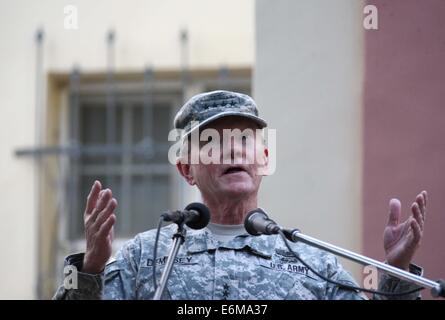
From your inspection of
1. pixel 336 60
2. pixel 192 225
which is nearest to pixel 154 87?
pixel 336 60

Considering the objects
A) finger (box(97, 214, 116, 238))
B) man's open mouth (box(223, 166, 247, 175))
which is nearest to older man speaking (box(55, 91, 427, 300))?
man's open mouth (box(223, 166, 247, 175))

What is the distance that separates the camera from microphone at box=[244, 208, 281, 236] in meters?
2.28

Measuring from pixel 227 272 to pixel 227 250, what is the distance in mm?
88

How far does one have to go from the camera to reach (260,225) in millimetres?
2314

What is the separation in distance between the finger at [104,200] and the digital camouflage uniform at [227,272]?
0.97 ft

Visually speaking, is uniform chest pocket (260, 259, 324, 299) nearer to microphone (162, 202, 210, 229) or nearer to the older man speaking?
the older man speaking

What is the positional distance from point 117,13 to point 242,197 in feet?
9.75

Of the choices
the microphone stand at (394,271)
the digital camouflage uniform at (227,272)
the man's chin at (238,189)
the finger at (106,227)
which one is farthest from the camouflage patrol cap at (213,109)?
the microphone stand at (394,271)

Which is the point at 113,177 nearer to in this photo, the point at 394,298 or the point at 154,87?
the point at 154,87

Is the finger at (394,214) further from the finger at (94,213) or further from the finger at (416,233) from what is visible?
the finger at (94,213)

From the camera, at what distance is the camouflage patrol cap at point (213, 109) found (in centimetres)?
286

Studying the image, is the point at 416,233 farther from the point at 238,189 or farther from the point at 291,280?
the point at 238,189

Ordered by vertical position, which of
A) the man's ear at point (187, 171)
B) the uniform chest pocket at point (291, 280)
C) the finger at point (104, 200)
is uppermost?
the man's ear at point (187, 171)

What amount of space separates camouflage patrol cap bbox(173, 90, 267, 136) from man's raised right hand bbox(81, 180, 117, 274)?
0.59 m
